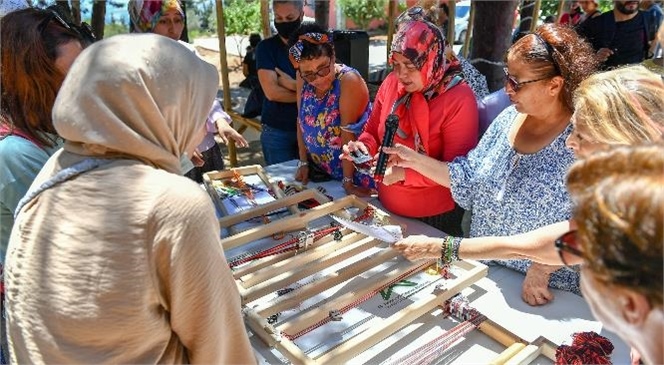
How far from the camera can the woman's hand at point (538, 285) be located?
1647mm

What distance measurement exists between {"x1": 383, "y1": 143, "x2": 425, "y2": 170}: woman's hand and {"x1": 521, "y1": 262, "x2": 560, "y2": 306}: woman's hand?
0.60 meters

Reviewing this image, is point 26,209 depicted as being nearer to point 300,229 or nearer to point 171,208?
point 171,208

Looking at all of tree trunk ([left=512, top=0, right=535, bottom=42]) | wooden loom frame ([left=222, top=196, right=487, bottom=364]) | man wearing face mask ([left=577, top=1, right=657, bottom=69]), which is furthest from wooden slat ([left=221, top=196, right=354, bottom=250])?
tree trunk ([left=512, top=0, right=535, bottom=42])

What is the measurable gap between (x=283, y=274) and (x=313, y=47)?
123 cm

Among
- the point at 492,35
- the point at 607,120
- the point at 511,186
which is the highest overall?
the point at 492,35

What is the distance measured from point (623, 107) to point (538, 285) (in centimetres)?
66

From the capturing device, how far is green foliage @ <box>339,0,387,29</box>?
1653cm

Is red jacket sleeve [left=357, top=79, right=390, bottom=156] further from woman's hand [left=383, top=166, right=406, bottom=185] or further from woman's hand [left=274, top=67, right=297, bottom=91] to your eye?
woman's hand [left=274, top=67, right=297, bottom=91]

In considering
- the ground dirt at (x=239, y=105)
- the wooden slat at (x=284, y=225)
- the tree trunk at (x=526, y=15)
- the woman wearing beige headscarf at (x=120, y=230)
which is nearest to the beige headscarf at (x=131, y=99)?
the woman wearing beige headscarf at (x=120, y=230)

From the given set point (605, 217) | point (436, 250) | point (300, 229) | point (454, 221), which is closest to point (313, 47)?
point (300, 229)

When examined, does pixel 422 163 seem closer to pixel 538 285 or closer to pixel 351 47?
pixel 538 285

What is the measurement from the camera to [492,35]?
425 centimetres

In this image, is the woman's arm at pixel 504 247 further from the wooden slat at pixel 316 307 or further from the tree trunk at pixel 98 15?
the tree trunk at pixel 98 15

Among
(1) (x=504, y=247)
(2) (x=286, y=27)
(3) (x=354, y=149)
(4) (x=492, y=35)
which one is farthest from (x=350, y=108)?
(4) (x=492, y=35)
